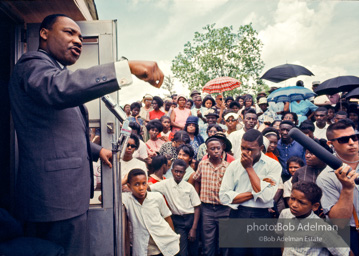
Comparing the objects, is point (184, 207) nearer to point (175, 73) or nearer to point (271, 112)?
point (271, 112)

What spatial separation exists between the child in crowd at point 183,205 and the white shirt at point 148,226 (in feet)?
1.36

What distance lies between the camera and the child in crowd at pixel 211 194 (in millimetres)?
3824

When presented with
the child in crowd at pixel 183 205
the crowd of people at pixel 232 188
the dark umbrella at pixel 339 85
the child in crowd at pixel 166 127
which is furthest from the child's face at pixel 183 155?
the dark umbrella at pixel 339 85

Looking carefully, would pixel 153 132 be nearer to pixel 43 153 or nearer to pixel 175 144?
pixel 175 144

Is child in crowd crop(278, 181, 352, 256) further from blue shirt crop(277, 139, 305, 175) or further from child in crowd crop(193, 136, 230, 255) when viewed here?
blue shirt crop(277, 139, 305, 175)

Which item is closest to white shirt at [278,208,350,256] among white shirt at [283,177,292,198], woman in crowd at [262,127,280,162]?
white shirt at [283,177,292,198]

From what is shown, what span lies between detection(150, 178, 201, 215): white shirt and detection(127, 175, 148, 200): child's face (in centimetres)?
50

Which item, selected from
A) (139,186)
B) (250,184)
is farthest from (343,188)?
(139,186)

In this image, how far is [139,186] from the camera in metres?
3.38

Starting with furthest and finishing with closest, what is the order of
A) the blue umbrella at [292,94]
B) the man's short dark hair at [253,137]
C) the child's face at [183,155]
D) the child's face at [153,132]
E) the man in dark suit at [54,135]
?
the blue umbrella at [292,94]
the child's face at [153,132]
the child's face at [183,155]
the man's short dark hair at [253,137]
the man in dark suit at [54,135]

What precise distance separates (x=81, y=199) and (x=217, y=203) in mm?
2580

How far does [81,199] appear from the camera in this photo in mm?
1619

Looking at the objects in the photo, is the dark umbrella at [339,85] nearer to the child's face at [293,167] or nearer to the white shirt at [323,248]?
the child's face at [293,167]

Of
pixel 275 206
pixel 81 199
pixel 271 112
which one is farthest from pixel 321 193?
pixel 271 112
